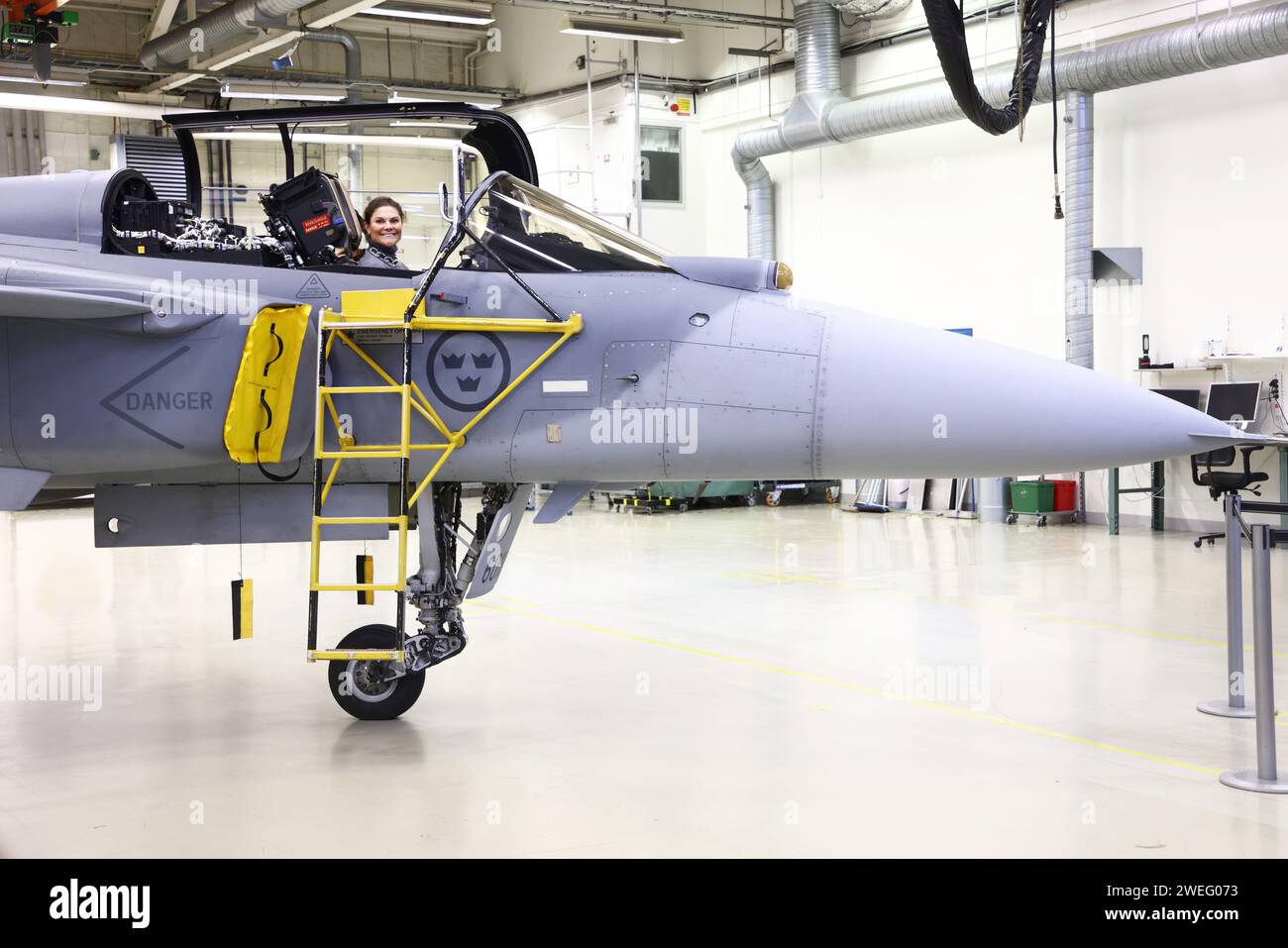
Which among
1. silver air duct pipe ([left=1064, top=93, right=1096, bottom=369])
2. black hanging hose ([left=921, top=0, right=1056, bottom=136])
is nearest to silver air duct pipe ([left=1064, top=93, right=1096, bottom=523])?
silver air duct pipe ([left=1064, top=93, right=1096, bottom=369])

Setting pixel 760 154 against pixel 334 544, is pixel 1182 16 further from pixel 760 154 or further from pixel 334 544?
pixel 334 544

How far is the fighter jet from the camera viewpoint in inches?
194

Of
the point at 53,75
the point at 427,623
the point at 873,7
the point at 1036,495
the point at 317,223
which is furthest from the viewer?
the point at 53,75

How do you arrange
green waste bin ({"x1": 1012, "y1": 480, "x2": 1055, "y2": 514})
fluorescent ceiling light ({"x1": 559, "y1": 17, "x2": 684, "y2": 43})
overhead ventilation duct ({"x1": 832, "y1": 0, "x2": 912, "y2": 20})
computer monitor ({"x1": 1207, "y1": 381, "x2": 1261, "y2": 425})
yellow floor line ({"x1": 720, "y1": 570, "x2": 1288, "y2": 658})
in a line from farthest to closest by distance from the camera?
overhead ventilation duct ({"x1": 832, "y1": 0, "x2": 912, "y2": 20}) < fluorescent ceiling light ({"x1": 559, "y1": 17, "x2": 684, "y2": 43}) < green waste bin ({"x1": 1012, "y1": 480, "x2": 1055, "y2": 514}) < computer monitor ({"x1": 1207, "y1": 381, "x2": 1261, "y2": 425}) < yellow floor line ({"x1": 720, "y1": 570, "x2": 1288, "y2": 658})

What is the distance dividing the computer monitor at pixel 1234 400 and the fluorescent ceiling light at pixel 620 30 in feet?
27.6

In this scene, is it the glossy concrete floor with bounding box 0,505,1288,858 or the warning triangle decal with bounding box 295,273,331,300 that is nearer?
the glossy concrete floor with bounding box 0,505,1288,858

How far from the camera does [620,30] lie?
17281mm

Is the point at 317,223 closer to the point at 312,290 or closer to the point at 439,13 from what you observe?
the point at 312,290

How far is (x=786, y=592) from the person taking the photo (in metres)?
10.4

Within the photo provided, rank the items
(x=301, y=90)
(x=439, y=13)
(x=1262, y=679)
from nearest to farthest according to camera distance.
Answer: 1. (x=1262, y=679)
2. (x=439, y=13)
3. (x=301, y=90)

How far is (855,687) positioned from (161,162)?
4.46m

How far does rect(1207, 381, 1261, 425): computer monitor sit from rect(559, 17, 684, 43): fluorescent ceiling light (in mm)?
8398

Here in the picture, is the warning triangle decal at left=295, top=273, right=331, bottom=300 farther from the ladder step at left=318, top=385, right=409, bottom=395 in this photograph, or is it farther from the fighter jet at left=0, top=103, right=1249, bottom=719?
the ladder step at left=318, top=385, right=409, bottom=395

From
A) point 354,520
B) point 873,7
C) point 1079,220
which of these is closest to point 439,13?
point 873,7
